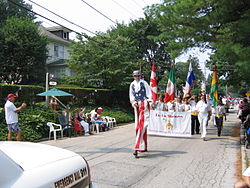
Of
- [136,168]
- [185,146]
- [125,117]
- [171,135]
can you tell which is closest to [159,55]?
[125,117]

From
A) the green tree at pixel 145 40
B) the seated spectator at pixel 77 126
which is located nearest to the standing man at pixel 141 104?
the seated spectator at pixel 77 126

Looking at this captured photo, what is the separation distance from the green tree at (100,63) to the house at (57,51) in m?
13.6

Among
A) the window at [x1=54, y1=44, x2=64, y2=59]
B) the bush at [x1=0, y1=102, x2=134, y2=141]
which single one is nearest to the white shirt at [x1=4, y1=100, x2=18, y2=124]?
the bush at [x1=0, y1=102, x2=134, y2=141]

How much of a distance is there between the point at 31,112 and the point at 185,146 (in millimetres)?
8324

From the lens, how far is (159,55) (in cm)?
3778

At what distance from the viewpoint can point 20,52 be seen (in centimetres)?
2836

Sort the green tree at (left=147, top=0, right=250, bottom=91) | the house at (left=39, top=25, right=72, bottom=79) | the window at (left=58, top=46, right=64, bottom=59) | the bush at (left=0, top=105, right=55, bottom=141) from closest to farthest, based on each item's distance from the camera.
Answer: the green tree at (left=147, top=0, right=250, bottom=91) → the bush at (left=0, top=105, right=55, bottom=141) → the house at (left=39, top=25, right=72, bottom=79) → the window at (left=58, top=46, right=64, bottom=59)

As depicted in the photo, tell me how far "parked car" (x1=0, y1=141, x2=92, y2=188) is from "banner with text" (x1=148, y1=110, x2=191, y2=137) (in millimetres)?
9797

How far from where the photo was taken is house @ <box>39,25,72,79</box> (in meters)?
37.8

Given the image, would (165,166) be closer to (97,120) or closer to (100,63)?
(97,120)

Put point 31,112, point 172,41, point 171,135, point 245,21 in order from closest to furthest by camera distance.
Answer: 1. point 245,21
2. point 172,41
3. point 171,135
4. point 31,112

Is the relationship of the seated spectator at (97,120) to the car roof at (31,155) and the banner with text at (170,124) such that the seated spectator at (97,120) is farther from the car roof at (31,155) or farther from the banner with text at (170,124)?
the car roof at (31,155)

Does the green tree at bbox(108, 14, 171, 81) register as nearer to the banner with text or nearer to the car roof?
the banner with text

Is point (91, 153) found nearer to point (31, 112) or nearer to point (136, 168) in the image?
point (136, 168)
